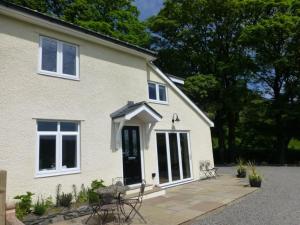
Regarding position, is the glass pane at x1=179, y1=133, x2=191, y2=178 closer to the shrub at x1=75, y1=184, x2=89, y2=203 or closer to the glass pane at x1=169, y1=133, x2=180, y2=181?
the glass pane at x1=169, y1=133, x2=180, y2=181

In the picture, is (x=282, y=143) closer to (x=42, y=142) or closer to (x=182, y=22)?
(x=182, y=22)

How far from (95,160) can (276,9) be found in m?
24.4

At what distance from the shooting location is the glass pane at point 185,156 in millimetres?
13544

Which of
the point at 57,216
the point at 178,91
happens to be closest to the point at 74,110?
the point at 57,216

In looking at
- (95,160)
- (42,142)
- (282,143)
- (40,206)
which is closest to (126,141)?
(95,160)

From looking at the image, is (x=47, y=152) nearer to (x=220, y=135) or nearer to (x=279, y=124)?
(x=220, y=135)

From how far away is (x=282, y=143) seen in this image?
84.6 feet

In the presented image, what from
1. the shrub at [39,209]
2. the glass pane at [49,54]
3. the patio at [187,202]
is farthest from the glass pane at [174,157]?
the shrub at [39,209]

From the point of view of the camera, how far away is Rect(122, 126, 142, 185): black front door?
34.4 feet

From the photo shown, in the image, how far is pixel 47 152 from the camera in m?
8.17

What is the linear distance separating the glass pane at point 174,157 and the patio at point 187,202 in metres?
0.67

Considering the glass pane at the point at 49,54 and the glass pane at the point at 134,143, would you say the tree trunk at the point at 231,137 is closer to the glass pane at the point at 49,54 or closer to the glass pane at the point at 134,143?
the glass pane at the point at 134,143

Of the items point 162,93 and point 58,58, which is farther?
point 162,93

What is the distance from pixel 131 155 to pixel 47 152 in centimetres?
357
